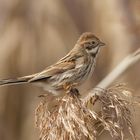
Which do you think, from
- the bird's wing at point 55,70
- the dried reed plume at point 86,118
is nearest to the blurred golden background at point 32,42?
the bird's wing at point 55,70

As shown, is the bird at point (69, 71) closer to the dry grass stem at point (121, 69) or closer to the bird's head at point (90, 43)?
the bird's head at point (90, 43)

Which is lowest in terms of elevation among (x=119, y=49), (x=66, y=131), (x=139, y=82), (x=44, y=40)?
(x=66, y=131)

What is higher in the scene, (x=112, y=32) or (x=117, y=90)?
(x=112, y=32)

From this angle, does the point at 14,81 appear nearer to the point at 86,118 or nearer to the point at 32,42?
the point at 86,118

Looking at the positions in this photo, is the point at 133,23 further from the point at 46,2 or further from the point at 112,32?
the point at 46,2

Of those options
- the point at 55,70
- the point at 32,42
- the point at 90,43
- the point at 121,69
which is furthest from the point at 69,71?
the point at 32,42

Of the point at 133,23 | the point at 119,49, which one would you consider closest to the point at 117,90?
the point at 133,23

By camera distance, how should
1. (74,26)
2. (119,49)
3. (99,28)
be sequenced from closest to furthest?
(119,49), (99,28), (74,26)
